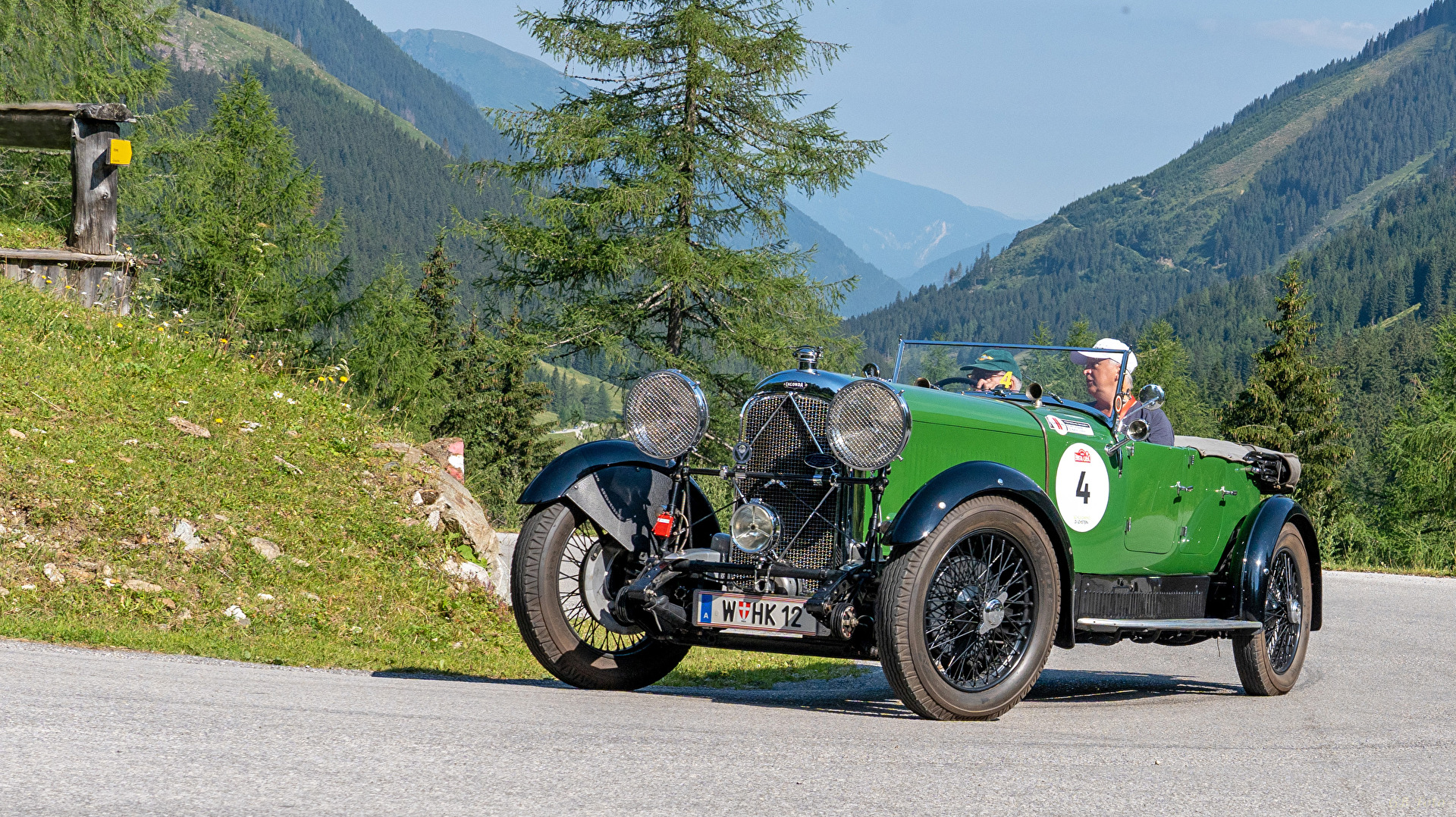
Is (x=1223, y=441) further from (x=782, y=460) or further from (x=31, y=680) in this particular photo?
(x=31, y=680)

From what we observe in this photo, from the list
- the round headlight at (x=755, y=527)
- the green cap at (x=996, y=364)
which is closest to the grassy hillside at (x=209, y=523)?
A: the round headlight at (x=755, y=527)

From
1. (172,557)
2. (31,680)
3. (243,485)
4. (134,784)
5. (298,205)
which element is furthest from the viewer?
(298,205)

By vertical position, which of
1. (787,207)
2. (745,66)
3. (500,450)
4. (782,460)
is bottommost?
(500,450)

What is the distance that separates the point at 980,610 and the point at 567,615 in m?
2.00

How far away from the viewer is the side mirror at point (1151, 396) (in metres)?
6.48

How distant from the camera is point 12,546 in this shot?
730 cm

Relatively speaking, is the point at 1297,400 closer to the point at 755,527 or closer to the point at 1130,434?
the point at 1130,434

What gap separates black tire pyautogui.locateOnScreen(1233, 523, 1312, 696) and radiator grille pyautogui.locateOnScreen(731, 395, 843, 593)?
9.34ft

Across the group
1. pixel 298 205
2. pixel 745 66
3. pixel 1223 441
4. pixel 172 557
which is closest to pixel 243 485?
pixel 172 557

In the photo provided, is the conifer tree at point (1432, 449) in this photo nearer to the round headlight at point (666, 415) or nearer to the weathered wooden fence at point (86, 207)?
the weathered wooden fence at point (86, 207)

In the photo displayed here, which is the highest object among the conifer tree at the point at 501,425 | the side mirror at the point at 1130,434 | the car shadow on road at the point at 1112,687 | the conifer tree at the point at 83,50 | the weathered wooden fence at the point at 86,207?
the conifer tree at the point at 83,50

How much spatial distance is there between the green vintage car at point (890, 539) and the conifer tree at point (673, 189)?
50.7 feet

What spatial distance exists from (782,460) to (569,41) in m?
19.1

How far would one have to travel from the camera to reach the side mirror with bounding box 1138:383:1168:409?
21.3ft
